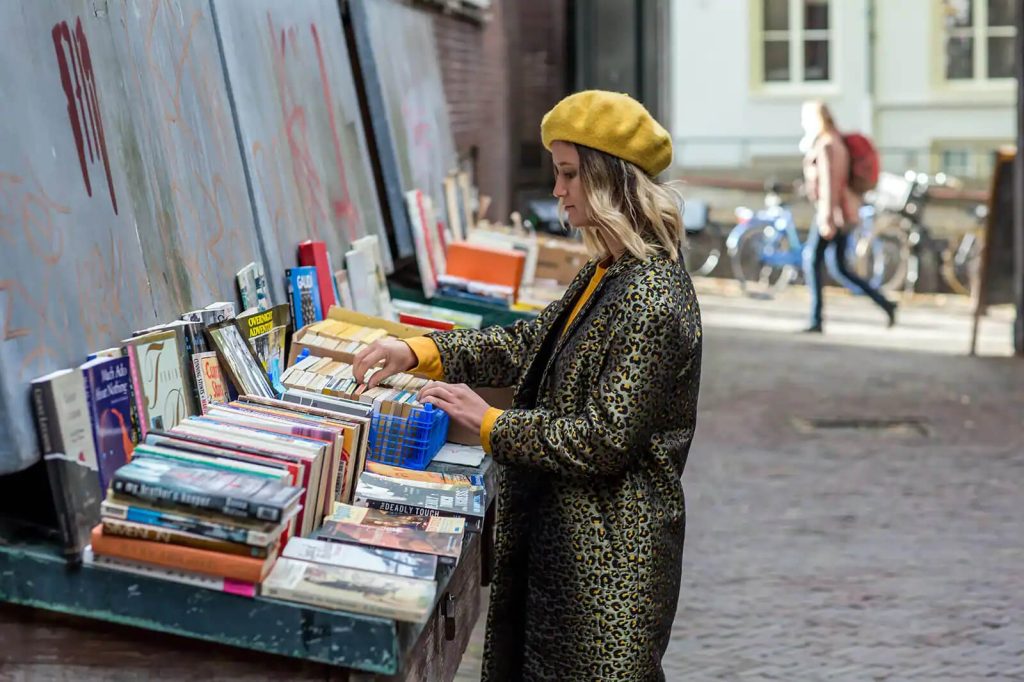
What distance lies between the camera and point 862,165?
12.3m

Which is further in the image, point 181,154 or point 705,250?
point 705,250

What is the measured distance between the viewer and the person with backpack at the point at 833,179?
12188 mm

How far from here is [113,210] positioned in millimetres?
2975

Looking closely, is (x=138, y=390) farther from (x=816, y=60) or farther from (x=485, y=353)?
(x=816, y=60)

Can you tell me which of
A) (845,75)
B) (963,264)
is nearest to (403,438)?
(963,264)

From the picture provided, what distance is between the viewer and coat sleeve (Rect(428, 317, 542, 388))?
133 inches

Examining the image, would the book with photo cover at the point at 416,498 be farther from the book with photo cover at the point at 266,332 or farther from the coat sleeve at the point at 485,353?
the book with photo cover at the point at 266,332

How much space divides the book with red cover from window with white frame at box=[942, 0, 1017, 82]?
1862 centimetres

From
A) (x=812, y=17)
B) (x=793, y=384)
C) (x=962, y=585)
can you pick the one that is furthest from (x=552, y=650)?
(x=812, y=17)

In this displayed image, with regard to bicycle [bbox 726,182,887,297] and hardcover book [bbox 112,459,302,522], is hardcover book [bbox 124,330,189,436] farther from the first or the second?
bicycle [bbox 726,182,887,297]

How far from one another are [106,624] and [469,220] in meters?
5.39

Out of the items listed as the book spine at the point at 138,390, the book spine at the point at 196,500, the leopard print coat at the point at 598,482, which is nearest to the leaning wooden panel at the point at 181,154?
the book spine at the point at 138,390

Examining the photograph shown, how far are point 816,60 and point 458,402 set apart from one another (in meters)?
20.2

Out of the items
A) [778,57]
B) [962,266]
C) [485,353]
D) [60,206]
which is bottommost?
[962,266]
